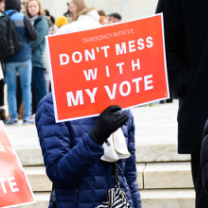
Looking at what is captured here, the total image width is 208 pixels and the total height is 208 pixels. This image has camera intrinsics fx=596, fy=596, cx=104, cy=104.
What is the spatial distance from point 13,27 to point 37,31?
84 centimetres

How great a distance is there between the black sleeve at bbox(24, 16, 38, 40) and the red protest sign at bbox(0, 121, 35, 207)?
4.82 metres

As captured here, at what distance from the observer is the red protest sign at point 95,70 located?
221cm

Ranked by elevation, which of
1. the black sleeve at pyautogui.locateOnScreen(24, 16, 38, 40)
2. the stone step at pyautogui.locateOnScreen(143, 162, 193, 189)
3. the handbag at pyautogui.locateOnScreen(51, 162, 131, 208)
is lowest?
the stone step at pyautogui.locateOnScreen(143, 162, 193, 189)

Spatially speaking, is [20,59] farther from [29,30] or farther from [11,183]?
[11,183]

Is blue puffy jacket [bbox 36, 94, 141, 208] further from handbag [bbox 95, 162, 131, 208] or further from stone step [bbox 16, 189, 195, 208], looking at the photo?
stone step [bbox 16, 189, 195, 208]

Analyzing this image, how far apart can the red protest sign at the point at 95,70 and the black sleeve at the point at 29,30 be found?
505cm

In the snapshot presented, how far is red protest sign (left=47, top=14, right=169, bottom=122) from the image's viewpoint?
7.23 feet

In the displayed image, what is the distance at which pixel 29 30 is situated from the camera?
23.6 feet

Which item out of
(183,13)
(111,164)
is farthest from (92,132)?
(183,13)

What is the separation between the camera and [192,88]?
101 inches

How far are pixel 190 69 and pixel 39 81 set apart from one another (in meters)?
5.64

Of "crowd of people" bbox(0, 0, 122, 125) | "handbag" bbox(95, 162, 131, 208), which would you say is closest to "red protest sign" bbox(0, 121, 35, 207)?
"handbag" bbox(95, 162, 131, 208)

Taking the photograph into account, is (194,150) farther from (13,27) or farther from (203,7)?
(13,27)

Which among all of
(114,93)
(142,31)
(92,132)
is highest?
(142,31)
